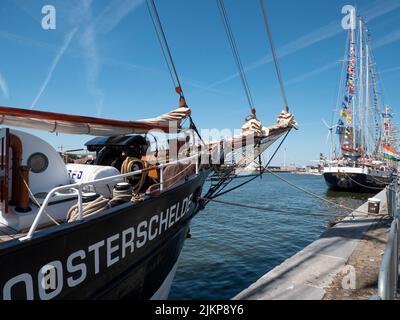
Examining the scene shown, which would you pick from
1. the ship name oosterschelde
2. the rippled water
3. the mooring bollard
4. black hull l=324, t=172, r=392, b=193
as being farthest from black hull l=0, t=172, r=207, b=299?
black hull l=324, t=172, r=392, b=193

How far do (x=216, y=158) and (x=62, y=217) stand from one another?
4.92 metres

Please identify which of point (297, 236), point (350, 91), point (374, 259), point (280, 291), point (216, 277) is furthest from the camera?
point (350, 91)

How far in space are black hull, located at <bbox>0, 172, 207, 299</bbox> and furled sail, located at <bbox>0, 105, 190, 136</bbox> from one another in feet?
6.65

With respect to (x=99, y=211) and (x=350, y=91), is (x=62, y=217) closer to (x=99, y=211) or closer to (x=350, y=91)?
(x=99, y=211)

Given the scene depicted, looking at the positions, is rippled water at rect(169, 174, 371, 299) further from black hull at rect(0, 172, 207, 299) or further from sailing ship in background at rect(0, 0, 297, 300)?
black hull at rect(0, 172, 207, 299)

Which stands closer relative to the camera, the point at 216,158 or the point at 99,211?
the point at 99,211

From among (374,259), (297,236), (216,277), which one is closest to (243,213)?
(297,236)

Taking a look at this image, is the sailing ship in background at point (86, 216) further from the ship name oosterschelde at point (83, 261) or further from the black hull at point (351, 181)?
the black hull at point (351, 181)

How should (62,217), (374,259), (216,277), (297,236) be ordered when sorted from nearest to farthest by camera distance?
(62,217)
(374,259)
(216,277)
(297,236)

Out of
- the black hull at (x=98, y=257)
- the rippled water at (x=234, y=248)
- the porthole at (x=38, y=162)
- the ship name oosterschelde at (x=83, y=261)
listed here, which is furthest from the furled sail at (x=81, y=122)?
the rippled water at (x=234, y=248)

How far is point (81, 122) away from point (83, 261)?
3.08 m

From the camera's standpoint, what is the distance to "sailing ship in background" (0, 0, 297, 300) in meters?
2.85
